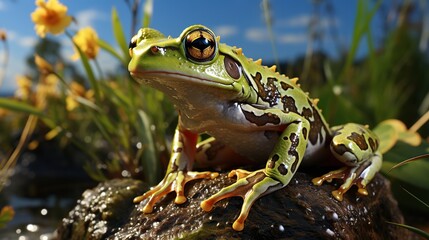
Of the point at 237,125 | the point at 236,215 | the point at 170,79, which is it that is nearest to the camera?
the point at 170,79

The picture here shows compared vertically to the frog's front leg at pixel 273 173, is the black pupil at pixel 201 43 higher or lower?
higher

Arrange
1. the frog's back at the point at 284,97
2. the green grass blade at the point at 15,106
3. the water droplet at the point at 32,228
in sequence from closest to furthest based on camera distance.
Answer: the frog's back at the point at 284,97 → the green grass blade at the point at 15,106 → the water droplet at the point at 32,228

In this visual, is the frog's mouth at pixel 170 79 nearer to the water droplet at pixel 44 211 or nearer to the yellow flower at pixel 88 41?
the yellow flower at pixel 88 41

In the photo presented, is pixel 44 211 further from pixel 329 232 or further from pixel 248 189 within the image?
pixel 329 232

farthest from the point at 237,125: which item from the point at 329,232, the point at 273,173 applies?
the point at 329,232

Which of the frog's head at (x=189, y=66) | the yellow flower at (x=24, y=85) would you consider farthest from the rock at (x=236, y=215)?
the yellow flower at (x=24, y=85)

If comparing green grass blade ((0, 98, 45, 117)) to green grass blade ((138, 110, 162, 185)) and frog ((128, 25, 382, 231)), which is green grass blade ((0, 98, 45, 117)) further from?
frog ((128, 25, 382, 231))
